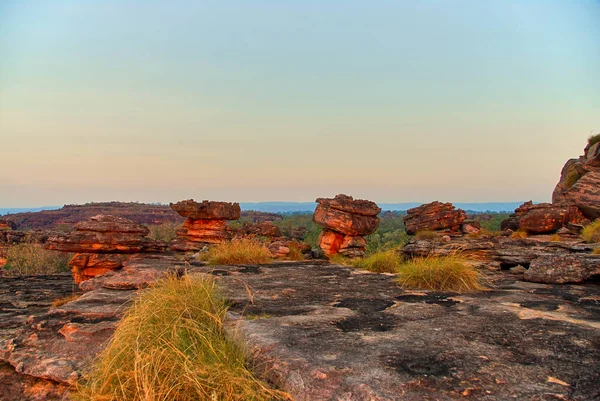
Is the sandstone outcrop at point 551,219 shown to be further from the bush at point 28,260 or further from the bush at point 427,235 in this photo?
the bush at point 28,260

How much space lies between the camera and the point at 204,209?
19.3 metres

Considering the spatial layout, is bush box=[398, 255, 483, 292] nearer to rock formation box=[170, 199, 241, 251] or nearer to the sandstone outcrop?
rock formation box=[170, 199, 241, 251]

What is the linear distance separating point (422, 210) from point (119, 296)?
2024cm

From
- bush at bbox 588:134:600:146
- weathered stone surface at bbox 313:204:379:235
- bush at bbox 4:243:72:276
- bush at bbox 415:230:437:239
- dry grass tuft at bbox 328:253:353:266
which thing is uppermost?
bush at bbox 588:134:600:146

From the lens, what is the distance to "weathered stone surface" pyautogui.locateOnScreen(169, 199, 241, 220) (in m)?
19.1

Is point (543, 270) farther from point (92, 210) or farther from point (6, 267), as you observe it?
point (92, 210)

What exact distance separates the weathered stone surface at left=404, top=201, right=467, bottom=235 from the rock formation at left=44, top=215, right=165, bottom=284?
1552 cm

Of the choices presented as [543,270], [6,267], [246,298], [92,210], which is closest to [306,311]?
[246,298]

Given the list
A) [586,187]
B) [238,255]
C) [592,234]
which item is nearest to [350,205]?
[238,255]

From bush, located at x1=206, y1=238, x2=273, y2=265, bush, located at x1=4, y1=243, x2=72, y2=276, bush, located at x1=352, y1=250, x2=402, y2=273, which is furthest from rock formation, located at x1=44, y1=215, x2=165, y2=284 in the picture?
bush, located at x1=4, y1=243, x2=72, y2=276

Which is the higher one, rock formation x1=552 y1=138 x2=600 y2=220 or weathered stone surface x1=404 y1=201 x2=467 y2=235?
rock formation x1=552 y1=138 x2=600 y2=220

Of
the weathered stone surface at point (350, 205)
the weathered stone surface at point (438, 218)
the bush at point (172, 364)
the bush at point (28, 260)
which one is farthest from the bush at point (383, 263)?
the bush at point (28, 260)

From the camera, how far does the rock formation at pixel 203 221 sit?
19.1 meters

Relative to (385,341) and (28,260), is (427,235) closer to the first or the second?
(385,341)
